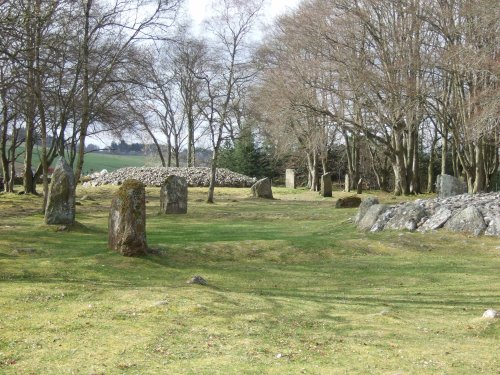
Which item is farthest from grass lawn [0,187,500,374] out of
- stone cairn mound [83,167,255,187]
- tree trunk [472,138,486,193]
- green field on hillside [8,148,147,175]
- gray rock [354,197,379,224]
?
green field on hillside [8,148,147,175]

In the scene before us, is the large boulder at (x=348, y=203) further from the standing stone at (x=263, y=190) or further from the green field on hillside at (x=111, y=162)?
the green field on hillside at (x=111, y=162)

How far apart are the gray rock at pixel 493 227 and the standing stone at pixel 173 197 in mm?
13003

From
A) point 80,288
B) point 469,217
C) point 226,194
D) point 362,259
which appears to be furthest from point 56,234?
point 226,194

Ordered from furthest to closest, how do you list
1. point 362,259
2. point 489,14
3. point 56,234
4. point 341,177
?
point 341,177
point 489,14
point 56,234
point 362,259

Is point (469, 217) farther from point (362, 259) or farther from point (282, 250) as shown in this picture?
point (282, 250)

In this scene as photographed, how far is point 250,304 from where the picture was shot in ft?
28.7

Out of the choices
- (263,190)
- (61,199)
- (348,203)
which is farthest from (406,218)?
(263,190)

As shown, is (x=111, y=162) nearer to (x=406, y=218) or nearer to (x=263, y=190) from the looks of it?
(x=263, y=190)

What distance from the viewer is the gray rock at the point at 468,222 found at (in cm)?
1695

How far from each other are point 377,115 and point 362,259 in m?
21.2

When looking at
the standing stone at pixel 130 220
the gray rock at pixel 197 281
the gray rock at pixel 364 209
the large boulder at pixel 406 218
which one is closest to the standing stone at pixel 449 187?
the gray rock at pixel 364 209

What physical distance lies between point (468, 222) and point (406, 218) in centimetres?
179

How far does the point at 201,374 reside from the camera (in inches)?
216

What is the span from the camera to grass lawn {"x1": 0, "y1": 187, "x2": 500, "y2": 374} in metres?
6.00
